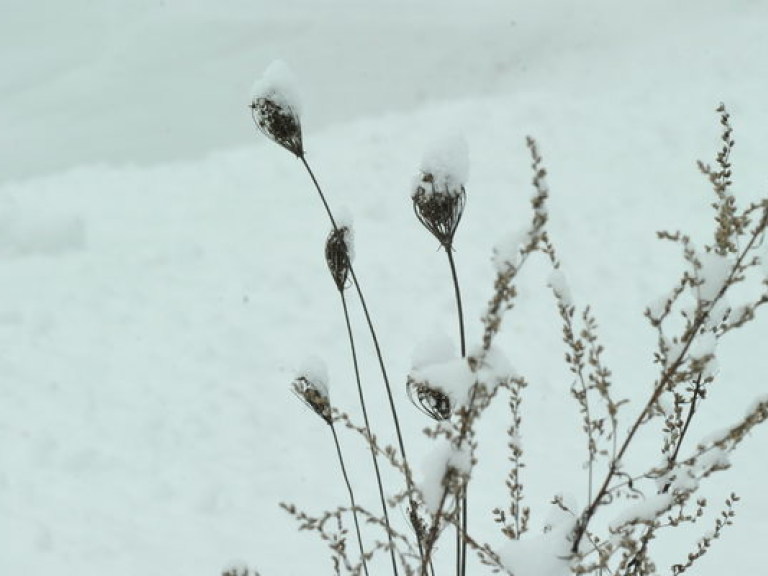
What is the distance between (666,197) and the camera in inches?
187

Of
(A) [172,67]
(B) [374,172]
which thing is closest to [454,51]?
(B) [374,172]

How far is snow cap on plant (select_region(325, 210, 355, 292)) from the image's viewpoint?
1.19 metres

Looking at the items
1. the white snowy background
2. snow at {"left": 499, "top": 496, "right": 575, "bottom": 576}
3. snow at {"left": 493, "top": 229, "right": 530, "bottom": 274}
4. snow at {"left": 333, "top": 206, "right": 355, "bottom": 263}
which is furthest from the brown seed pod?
the white snowy background

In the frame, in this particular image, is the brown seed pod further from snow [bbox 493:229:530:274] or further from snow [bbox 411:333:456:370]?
snow [bbox 493:229:530:274]

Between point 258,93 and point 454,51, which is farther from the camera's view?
point 454,51

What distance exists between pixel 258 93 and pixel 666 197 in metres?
3.96

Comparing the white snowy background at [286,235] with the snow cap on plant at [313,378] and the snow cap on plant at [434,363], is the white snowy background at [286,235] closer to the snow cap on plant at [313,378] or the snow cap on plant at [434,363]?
the snow cap on plant at [313,378]

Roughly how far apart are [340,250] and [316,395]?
22 centimetres

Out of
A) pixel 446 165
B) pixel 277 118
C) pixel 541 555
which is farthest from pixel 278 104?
pixel 541 555

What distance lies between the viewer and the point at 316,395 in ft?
3.67

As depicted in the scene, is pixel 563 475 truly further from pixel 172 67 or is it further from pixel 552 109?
pixel 172 67

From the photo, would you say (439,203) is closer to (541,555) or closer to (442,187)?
(442,187)

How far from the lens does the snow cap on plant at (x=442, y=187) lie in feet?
3.30

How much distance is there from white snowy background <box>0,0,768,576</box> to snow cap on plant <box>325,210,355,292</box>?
5.44 feet
